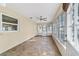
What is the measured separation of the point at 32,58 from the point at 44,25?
61.8 ft

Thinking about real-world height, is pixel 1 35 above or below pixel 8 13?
below

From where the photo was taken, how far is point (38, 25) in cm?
2058

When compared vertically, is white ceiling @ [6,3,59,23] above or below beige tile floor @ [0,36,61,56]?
above

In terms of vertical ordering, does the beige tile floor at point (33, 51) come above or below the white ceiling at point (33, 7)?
below

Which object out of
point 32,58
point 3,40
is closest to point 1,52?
point 3,40

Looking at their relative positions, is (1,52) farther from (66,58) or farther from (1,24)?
(66,58)

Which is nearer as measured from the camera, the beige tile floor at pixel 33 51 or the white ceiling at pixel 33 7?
the white ceiling at pixel 33 7

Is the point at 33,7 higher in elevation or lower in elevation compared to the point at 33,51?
higher

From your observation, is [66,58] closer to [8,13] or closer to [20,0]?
[20,0]

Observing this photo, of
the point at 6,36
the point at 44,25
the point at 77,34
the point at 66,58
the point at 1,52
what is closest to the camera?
the point at 66,58

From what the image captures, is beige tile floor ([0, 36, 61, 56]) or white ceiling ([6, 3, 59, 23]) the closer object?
white ceiling ([6, 3, 59, 23])

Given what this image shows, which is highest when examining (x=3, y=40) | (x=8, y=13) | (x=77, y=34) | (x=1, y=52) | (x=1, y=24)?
(x=8, y=13)

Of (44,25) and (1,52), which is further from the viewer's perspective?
(44,25)

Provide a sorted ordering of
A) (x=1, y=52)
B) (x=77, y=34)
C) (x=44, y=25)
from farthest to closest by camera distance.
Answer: (x=44, y=25) < (x=1, y=52) < (x=77, y=34)
